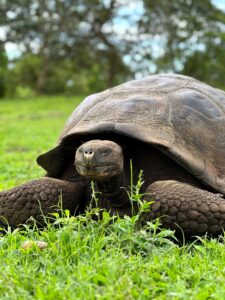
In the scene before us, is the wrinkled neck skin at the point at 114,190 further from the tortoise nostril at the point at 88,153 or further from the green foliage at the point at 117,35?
the green foliage at the point at 117,35

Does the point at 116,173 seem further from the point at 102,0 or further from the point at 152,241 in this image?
the point at 102,0

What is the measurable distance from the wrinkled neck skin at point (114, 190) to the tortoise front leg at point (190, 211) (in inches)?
10.5

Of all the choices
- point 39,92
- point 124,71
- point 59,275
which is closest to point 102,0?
point 124,71

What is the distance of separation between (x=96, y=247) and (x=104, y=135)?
96cm

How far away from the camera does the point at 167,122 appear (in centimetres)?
272

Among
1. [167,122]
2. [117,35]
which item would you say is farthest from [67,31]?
[167,122]

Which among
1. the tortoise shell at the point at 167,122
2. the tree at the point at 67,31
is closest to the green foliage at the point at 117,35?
the tree at the point at 67,31

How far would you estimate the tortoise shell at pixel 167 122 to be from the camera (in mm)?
2602

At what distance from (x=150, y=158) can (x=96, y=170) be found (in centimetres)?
49

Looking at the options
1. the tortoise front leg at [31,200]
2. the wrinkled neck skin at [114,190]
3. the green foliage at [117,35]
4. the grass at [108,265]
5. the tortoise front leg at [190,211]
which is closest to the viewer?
the grass at [108,265]

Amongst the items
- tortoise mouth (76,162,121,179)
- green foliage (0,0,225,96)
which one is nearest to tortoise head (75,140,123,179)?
tortoise mouth (76,162,121,179)

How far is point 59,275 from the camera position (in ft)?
5.61

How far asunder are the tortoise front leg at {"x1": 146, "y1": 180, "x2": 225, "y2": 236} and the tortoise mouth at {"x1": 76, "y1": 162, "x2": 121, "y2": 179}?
0.86 feet

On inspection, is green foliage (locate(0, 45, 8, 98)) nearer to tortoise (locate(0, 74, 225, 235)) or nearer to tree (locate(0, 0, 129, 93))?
tree (locate(0, 0, 129, 93))
